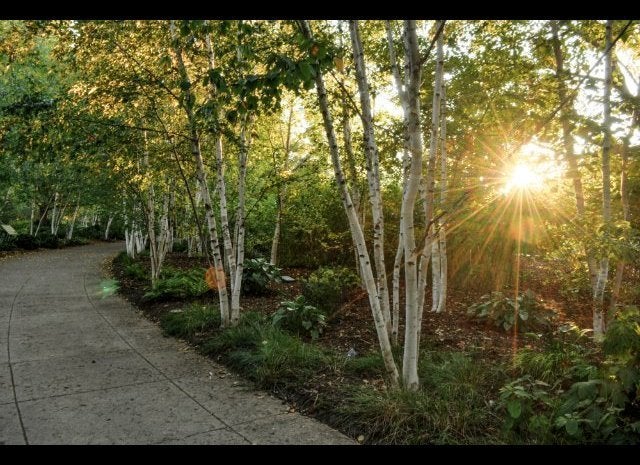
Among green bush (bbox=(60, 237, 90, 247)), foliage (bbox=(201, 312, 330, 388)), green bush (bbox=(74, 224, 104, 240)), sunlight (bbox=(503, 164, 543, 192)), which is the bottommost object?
foliage (bbox=(201, 312, 330, 388))

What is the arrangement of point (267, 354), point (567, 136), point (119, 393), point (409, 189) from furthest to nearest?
point (267, 354) → point (567, 136) → point (119, 393) → point (409, 189)

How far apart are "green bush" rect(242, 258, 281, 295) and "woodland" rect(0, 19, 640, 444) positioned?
4 centimetres

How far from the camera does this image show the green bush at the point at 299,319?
294 inches

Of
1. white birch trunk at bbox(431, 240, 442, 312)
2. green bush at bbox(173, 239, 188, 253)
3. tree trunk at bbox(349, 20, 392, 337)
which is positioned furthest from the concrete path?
green bush at bbox(173, 239, 188, 253)

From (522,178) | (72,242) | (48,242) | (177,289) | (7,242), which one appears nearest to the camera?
(522,178)

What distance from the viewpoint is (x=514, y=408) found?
3.62 m

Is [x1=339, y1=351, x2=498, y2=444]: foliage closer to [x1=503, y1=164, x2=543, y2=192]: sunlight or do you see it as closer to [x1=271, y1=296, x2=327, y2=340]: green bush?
[x1=503, y1=164, x2=543, y2=192]: sunlight

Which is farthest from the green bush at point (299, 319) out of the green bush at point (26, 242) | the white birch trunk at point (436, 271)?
the green bush at point (26, 242)

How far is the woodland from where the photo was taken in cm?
400

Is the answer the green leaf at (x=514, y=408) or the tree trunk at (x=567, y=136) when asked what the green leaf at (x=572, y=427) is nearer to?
the green leaf at (x=514, y=408)

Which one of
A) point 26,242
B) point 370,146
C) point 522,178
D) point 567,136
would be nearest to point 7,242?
point 26,242

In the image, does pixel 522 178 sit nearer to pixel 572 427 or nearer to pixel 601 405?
pixel 601 405

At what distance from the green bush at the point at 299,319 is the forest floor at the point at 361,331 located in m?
0.26

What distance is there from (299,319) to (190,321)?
7.00 feet
